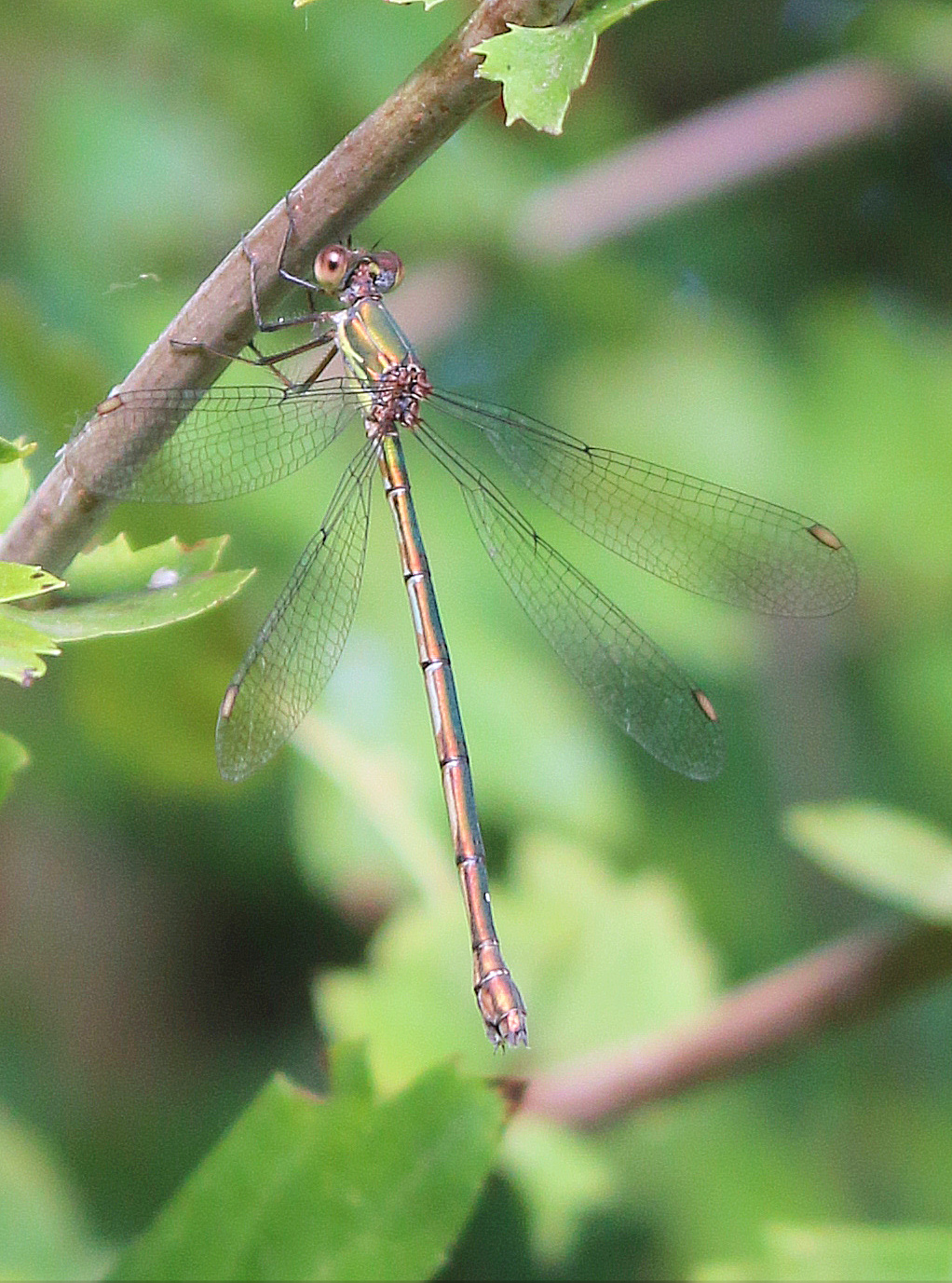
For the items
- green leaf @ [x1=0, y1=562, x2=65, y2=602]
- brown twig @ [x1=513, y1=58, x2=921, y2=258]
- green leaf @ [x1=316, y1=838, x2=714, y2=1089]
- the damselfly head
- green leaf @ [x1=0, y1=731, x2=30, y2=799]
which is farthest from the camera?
brown twig @ [x1=513, y1=58, x2=921, y2=258]

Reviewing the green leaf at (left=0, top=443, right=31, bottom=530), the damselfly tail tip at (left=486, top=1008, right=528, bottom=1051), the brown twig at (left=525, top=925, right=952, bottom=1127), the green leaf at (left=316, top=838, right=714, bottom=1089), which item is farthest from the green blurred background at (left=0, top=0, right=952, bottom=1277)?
the green leaf at (left=0, top=443, right=31, bottom=530)

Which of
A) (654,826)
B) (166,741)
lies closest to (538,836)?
(654,826)

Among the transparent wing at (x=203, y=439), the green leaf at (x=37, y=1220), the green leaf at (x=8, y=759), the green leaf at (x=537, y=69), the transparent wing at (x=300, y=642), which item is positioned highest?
the green leaf at (x=537, y=69)

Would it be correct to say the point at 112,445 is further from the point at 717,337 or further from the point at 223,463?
the point at 717,337

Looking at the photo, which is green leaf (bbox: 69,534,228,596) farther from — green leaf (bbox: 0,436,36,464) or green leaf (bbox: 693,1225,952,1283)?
green leaf (bbox: 693,1225,952,1283)

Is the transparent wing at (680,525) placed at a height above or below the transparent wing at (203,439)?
below

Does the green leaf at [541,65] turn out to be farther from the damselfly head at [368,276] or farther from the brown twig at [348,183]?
the damselfly head at [368,276]

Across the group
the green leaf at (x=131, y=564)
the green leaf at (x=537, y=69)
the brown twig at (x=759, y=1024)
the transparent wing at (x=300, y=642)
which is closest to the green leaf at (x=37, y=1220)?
the brown twig at (x=759, y=1024)
